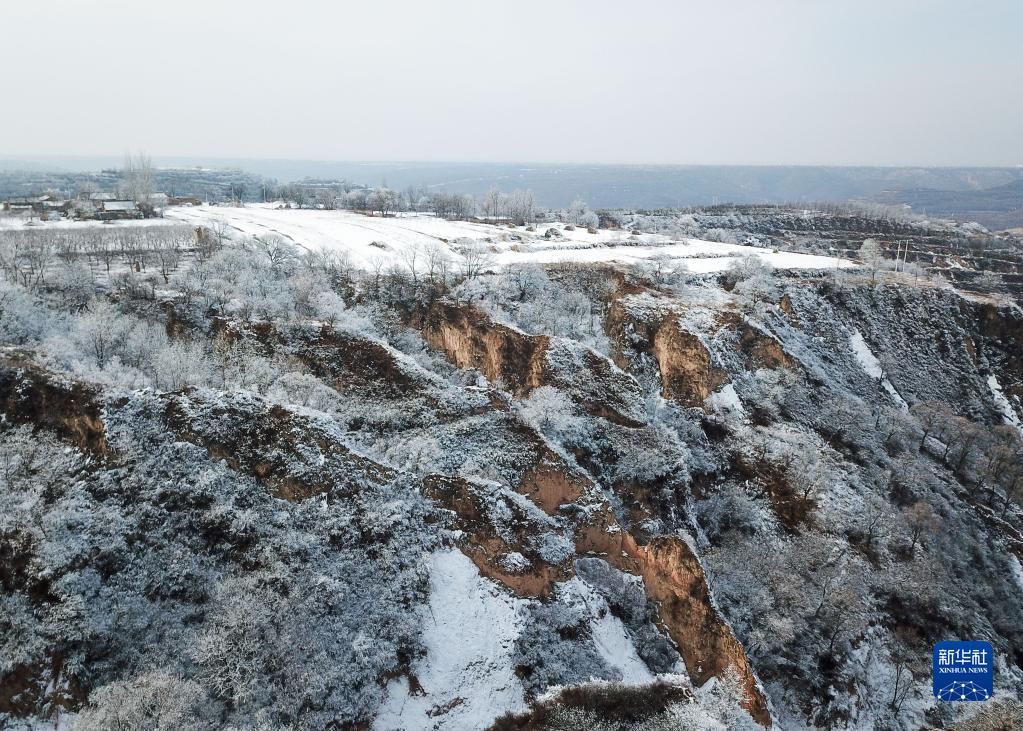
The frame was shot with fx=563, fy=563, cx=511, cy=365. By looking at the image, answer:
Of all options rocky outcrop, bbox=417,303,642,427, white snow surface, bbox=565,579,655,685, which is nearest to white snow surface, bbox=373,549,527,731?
white snow surface, bbox=565,579,655,685

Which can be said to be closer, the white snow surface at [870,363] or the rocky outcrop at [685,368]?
the rocky outcrop at [685,368]

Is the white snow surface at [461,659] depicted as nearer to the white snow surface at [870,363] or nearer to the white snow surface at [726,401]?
the white snow surface at [726,401]

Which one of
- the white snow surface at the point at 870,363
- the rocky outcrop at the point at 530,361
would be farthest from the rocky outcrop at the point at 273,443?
the white snow surface at the point at 870,363

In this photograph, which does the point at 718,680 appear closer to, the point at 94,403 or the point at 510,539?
the point at 510,539

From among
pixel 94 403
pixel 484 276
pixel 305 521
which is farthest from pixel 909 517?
pixel 94 403
